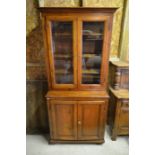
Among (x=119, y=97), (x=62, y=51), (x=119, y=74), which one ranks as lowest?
(x=119, y=97)

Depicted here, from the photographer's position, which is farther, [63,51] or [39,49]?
[39,49]

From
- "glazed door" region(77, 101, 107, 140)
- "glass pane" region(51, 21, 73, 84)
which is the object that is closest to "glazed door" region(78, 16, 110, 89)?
"glass pane" region(51, 21, 73, 84)

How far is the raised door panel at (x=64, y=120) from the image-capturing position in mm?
1970

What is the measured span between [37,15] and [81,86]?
121cm

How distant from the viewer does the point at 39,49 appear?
2213 millimetres

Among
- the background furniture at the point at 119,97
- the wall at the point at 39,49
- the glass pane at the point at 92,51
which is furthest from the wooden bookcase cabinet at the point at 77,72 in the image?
the wall at the point at 39,49

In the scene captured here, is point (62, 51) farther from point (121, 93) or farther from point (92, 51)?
point (121, 93)


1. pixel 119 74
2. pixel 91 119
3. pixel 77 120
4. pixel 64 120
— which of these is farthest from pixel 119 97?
pixel 64 120

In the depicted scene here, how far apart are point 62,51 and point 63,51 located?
1 centimetres

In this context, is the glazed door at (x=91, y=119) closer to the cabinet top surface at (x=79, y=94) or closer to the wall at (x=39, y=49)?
the cabinet top surface at (x=79, y=94)
